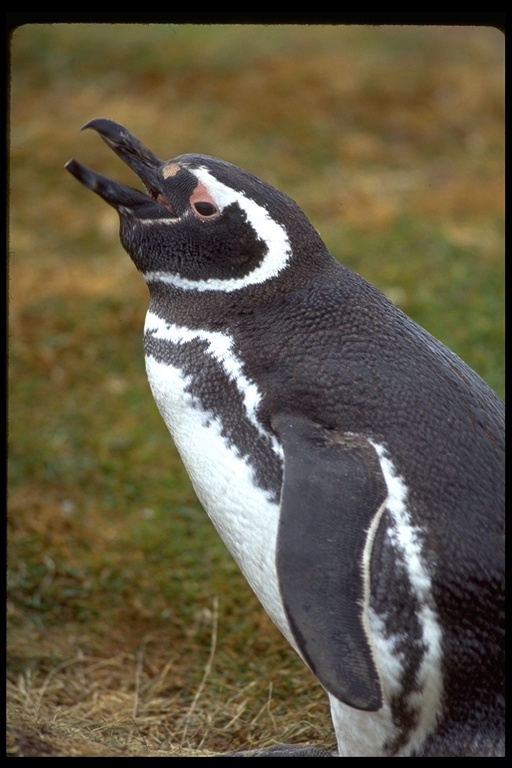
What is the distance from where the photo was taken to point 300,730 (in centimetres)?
288

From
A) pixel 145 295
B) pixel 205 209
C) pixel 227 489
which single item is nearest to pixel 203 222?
pixel 205 209

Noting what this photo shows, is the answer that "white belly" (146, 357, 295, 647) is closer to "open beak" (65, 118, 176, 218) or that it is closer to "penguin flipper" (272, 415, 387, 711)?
"penguin flipper" (272, 415, 387, 711)

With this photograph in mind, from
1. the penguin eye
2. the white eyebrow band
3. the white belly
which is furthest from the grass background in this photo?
the penguin eye

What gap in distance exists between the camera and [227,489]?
2.42 metres

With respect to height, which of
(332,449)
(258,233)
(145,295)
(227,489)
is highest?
(258,233)

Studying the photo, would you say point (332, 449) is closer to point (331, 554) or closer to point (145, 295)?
point (331, 554)

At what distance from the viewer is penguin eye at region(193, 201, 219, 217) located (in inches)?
102

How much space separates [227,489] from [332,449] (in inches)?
11.8

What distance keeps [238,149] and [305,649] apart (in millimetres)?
5661

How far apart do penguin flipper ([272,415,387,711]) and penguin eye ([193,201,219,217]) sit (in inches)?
25.8

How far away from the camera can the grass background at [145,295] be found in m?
3.22

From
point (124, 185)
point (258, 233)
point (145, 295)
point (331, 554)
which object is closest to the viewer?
point (331, 554)

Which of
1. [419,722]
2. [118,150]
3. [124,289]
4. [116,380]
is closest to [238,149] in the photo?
[124,289]

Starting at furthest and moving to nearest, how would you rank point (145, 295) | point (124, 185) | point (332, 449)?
point (145, 295) < point (124, 185) < point (332, 449)
